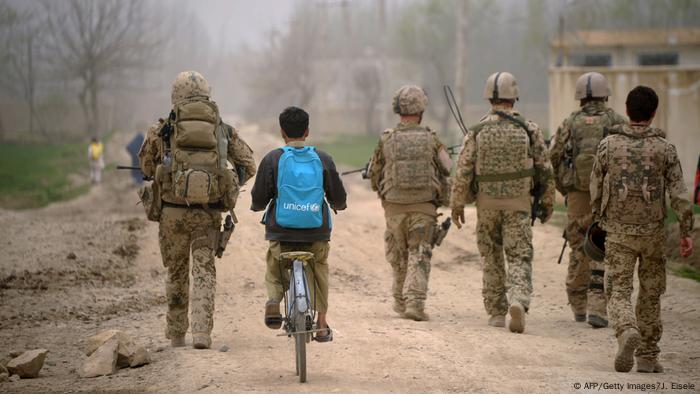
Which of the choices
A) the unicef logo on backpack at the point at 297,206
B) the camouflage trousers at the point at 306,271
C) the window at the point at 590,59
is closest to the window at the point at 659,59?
the window at the point at 590,59

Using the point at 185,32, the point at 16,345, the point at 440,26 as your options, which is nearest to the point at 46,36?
the point at 440,26

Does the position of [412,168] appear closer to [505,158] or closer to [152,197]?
[505,158]

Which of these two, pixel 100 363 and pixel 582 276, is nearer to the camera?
pixel 100 363

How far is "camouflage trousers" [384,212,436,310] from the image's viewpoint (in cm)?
939

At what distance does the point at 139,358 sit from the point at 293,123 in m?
2.11

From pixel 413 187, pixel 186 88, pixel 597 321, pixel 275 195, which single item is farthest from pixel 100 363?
pixel 597 321

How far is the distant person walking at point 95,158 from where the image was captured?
28028 mm

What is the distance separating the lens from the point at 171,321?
26.4 feet

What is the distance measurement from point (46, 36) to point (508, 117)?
43.0 meters

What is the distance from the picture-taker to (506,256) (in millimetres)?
8852

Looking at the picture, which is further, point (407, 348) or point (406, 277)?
point (406, 277)

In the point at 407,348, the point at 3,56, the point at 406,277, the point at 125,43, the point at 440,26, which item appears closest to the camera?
the point at 407,348

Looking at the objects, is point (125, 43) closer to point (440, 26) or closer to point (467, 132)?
point (440, 26)

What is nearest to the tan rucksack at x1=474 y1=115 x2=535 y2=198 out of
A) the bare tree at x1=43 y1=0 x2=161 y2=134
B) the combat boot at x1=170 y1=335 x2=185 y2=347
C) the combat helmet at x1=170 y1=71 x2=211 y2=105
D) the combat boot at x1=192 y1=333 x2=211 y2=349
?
the combat helmet at x1=170 y1=71 x2=211 y2=105
